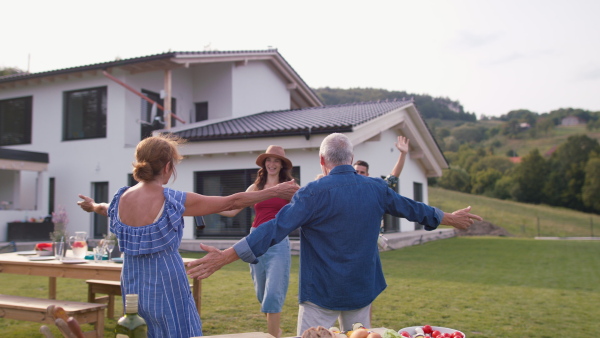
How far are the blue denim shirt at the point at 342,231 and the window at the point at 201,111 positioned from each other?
15.9 metres

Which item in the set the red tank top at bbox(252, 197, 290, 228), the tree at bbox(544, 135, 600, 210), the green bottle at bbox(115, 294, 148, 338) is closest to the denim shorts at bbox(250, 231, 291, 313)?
the red tank top at bbox(252, 197, 290, 228)

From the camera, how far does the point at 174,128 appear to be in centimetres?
1596

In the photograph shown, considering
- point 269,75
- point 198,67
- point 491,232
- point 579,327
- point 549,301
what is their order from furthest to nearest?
1. point 491,232
2. point 269,75
3. point 198,67
4. point 549,301
5. point 579,327

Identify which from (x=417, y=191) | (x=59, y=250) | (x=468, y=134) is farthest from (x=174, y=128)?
(x=468, y=134)

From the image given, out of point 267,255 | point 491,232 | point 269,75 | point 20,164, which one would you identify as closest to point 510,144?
point 491,232

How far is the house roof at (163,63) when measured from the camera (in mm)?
15203

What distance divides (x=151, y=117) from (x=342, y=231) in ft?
47.9

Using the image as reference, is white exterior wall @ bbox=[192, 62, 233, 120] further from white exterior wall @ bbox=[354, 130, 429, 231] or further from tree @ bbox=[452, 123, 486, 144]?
tree @ bbox=[452, 123, 486, 144]

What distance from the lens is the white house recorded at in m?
14.4

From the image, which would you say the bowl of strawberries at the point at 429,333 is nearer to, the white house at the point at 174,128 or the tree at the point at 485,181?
the white house at the point at 174,128

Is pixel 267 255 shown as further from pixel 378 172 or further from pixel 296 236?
pixel 378 172

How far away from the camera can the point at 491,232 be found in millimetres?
31328

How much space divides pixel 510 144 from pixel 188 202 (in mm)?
Answer: 95644

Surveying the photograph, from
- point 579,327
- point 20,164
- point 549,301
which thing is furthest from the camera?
point 20,164
